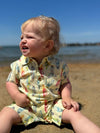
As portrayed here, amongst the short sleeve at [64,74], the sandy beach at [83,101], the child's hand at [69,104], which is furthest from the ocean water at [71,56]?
the child's hand at [69,104]

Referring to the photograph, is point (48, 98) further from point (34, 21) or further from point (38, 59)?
point (34, 21)

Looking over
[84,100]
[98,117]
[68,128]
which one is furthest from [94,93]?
[68,128]

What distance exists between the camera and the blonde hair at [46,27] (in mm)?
1526

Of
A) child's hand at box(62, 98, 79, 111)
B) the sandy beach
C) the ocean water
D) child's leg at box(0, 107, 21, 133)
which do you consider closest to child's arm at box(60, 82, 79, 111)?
child's hand at box(62, 98, 79, 111)

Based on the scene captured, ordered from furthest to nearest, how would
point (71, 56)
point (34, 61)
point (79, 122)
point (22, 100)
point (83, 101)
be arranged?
1. point (71, 56)
2. point (83, 101)
3. point (34, 61)
4. point (22, 100)
5. point (79, 122)

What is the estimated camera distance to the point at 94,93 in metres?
2.32

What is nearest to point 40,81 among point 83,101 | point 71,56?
point 83,101

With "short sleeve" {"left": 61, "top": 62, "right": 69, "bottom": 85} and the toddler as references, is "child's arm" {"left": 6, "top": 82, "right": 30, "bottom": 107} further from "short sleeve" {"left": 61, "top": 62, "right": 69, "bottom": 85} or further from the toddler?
"short sleeve" {"left": 61, "top": 62, "right": 69, "bottom": 85}

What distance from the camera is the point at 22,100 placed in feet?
4.80

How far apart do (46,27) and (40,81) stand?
508 millimetres

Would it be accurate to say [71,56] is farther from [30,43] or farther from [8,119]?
[8,119]

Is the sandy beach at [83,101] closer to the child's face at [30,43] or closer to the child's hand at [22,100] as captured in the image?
the child's hand at [22,100]

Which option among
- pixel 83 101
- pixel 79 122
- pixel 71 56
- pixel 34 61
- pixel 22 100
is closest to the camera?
pixel 79 122

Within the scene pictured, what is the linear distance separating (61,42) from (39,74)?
43cm
